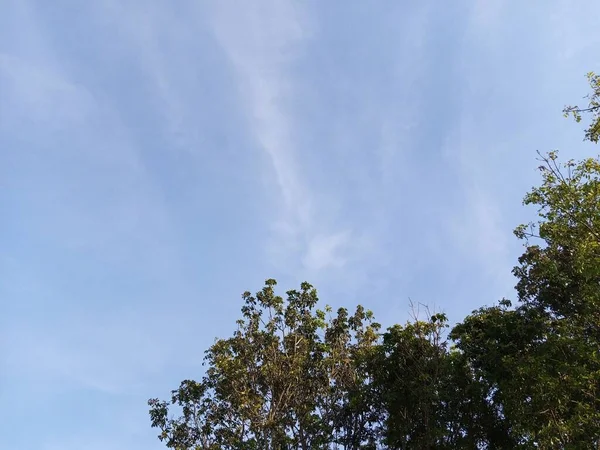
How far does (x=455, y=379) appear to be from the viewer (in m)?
18.6

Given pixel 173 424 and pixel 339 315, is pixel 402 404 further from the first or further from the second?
pixel 173 424

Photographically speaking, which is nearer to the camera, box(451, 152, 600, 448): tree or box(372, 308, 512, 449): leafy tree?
box(451, 152, 600, 448): tree

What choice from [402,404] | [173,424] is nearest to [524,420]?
[402,404]

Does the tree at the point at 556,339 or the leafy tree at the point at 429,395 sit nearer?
the tree at the point at 556,339

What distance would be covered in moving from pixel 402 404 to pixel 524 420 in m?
5.43

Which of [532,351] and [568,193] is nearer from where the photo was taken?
[568,193]

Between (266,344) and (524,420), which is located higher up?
(266,344)

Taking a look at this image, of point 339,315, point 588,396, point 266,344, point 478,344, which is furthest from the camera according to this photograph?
point 339,315

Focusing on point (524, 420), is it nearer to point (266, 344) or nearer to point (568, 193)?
point (568, 193)

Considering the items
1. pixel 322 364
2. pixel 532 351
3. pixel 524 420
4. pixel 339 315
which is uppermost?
pixel 339 315

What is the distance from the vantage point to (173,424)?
2097cm

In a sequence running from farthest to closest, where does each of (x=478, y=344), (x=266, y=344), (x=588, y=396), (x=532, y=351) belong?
1. (x=266, y=344)
2. (x=478, y=344)
3. (x=532, y=351)
4. (x=588, y=396)

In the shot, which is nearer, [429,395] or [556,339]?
[556,339]

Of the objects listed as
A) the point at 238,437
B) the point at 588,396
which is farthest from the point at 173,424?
the point at 588,396
